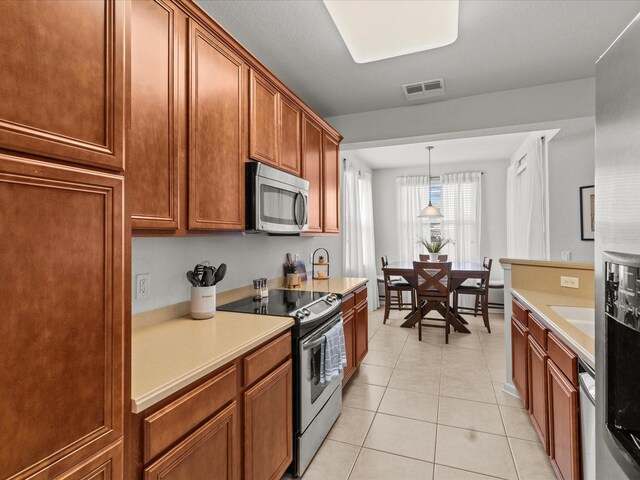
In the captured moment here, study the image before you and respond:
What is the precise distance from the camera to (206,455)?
1211mm

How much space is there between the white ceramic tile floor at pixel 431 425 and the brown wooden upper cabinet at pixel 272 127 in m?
1.87

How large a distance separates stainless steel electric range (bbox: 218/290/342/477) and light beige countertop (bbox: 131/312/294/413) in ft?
0.48

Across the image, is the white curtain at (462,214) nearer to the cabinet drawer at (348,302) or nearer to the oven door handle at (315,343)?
the cabinet drawer at (348,302)

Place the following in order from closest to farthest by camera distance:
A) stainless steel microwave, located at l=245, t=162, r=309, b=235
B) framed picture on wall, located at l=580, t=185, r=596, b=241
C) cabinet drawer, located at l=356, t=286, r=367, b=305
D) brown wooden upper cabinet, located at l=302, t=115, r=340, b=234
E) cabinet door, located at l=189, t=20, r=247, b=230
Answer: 1. cabinet door, located at l=189, t=20, r=247, b=230
2. stainless steel microwave, located at l=245, t=162, r=309, b=235
3. brown wooden upper cabinet, located at l=302, t=115, r=340, b=234
4. cabinet drawer, located at l=356, t=286, r=367, b=305
5. framed picture on wall, located at l=580, t=185, r=596, b=241

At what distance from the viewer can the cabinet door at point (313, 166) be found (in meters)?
2.75

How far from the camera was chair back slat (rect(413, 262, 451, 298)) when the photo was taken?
433 centimetres

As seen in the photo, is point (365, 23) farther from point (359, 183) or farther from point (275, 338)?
point (359, 183)

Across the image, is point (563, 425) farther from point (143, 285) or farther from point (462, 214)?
point (462, 214)

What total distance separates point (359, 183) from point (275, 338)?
4337 mm

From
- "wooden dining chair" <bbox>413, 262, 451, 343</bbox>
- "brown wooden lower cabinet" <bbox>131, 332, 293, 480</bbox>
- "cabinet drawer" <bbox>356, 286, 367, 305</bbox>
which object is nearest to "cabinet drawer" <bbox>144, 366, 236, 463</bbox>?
"brown wooden lower cabinet" <bbox>131, 332, 293, 480</bbox>

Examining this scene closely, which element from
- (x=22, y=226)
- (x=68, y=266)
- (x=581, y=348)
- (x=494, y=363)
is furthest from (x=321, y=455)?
(x=494, y=363)

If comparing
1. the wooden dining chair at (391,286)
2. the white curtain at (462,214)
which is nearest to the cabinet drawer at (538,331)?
the wooden dining chair at (391,286)

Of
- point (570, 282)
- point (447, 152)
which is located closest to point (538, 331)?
point (570, 282)

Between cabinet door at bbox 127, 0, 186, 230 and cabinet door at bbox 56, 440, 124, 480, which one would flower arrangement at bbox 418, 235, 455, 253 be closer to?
cabinet door at bbox 127, 0, 186, 230
